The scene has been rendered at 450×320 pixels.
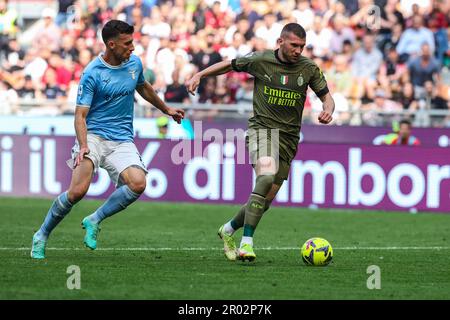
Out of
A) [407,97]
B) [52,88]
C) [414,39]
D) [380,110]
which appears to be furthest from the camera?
[52,88]

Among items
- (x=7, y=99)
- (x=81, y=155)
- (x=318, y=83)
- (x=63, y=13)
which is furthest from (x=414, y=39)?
(x=81, y=155)

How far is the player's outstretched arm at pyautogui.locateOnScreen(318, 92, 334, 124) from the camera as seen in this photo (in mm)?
11234

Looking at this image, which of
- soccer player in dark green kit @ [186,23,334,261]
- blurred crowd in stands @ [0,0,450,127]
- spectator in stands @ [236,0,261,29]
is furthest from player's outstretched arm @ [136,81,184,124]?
spectator in stands @ [236,0,261,29]

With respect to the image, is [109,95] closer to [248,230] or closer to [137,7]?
[248,230]

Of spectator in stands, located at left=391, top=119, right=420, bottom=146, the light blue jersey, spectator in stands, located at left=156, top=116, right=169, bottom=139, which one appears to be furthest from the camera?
spectator in stands, located at left=156, top=116, right=169, bottom=139

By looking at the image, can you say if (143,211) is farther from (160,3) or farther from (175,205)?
(160,3)

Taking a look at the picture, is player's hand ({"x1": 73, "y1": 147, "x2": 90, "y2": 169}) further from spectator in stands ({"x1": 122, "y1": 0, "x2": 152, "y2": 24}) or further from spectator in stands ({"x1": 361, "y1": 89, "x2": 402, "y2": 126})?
spectator in stands ({"x1": 122, "y1": 0, "x2": 152, "y2": 24})

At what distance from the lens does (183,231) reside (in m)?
15.8

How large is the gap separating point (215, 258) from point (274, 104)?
184 centimetres

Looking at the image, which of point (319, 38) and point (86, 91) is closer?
point (86, 91)

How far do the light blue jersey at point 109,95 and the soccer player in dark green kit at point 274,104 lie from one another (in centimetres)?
74

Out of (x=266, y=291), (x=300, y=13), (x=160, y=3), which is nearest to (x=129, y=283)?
(x=266, y=291)

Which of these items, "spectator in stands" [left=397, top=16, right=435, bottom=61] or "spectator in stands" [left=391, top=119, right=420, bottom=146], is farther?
"spectator in stands" [left=397, top=16, right=435, bottom=61]

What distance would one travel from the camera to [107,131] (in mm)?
11773
